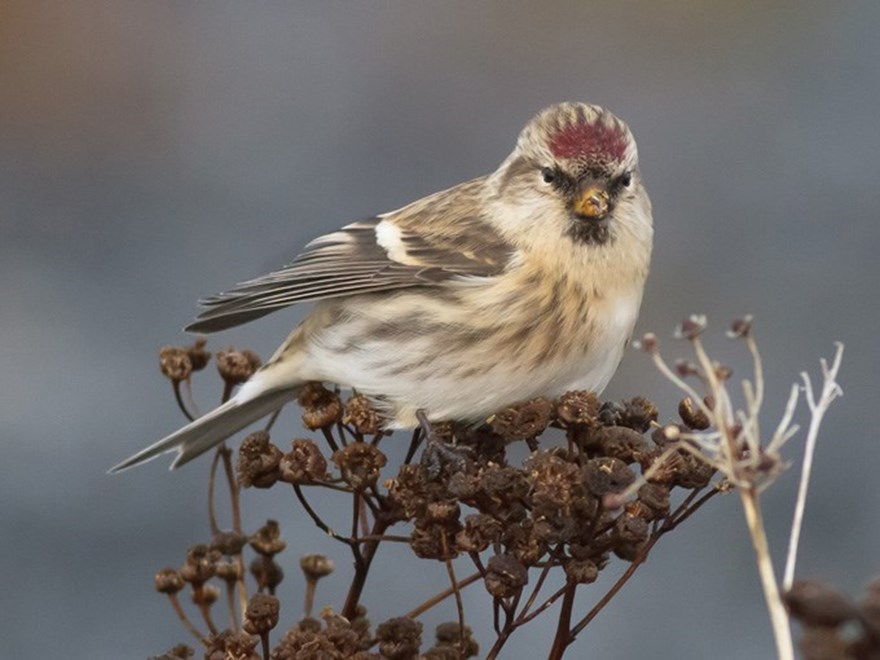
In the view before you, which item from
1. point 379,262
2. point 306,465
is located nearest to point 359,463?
point 306,465

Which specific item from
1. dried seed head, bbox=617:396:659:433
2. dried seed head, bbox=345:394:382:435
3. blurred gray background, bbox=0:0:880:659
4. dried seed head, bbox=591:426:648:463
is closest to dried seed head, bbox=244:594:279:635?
dried seed head, bbox=345:394:382:435

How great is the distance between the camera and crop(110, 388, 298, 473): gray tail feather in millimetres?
2826

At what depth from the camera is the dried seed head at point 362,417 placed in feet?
7.32

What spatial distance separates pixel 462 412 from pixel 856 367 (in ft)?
7.44

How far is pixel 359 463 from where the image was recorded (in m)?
2.09

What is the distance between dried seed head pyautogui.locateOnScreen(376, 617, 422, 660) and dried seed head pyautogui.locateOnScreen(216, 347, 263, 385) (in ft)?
1.80

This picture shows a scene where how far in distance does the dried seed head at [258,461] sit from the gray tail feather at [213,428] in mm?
598

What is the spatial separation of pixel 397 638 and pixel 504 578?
173 mm

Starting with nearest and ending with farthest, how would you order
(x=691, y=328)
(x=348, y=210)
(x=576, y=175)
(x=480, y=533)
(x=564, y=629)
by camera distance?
(x=691, y=328), (x=564, y=629), (x=480, y=533), (x=576, y=175), (x=348, y=210)

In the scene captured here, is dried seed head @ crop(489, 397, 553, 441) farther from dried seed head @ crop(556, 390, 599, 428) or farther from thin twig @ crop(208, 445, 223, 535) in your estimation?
thin twig @ crop(208, 445, 223, 535)

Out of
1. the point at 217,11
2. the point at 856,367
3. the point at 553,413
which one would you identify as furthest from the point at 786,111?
the point at 553,413

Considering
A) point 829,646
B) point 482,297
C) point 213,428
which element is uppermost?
point 482,297

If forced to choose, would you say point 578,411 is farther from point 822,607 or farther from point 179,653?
point 822,607

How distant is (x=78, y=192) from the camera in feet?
17.4
